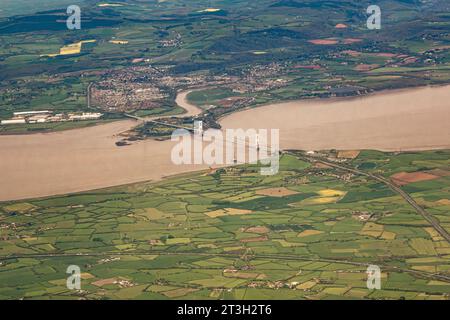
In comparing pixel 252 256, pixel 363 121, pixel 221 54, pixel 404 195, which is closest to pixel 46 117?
pixel 363 121

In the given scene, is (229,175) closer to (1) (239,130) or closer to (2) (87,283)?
(1) (239,130)

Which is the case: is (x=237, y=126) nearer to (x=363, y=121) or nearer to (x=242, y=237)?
(x=363, y=121)

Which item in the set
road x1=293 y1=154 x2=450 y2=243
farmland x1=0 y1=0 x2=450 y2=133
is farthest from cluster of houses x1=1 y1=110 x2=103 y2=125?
road x1=293 y1=154 x2=450 y2=243

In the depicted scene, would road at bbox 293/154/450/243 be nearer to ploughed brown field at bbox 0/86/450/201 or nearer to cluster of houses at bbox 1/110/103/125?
ploughed brown field at bbox 0/86/450/201

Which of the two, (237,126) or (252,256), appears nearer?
(252,256)

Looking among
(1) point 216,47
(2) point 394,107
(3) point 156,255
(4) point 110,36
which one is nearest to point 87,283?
(3) point 156,255

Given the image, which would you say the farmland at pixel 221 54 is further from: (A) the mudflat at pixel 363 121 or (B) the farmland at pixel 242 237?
(B) the farmland at pixel 242 237
